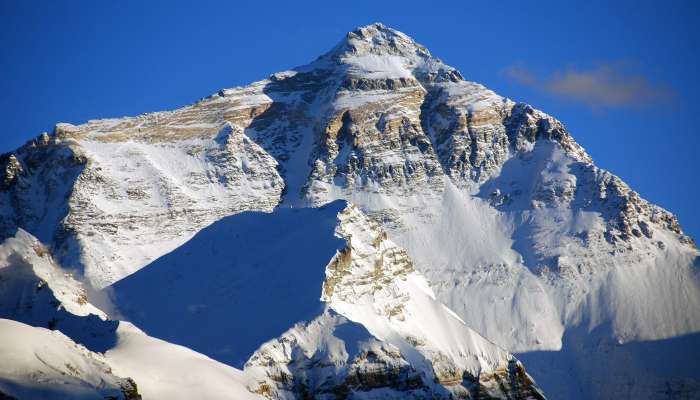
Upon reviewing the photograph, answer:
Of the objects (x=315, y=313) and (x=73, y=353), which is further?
(x=315, y=313)

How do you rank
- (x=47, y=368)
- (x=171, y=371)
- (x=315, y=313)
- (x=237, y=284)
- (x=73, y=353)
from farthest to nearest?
(x=237, y=284) → (x=315, y=313) → (x=171, y=371) → (x=73, y=353) → (x=47, y=368)

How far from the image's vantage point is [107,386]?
11038 cm

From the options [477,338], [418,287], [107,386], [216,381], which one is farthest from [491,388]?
[107,386]

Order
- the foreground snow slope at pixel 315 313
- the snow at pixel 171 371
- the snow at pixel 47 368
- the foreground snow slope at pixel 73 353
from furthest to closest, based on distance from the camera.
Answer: the foreground snow slope at pixel 315 313, the snow at pixel 171 371, the foreground snow slope at pixel 73 353, the snow at pixel 47 368

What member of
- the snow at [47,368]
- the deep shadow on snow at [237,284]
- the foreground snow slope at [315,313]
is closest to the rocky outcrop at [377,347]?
the foreground snow slope at [315,313]

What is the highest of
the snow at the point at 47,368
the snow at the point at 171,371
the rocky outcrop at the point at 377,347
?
the rocky outcrop at the point at 377,347

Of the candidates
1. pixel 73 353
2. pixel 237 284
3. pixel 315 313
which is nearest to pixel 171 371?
pixel 73 353

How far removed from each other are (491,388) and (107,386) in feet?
215

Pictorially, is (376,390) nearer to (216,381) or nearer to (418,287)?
(216,381)

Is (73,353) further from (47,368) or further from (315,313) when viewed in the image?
(315,313)

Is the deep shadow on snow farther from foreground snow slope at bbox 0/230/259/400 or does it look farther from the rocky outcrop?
foreground snow slope at bbox 0/230/259/400

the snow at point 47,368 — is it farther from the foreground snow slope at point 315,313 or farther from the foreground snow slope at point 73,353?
the foreground snow slope at point 315,313

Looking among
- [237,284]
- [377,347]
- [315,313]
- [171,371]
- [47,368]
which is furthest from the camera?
[237,284]

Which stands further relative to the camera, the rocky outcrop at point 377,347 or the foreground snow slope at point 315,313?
the foreground snow slope at point 315,313
